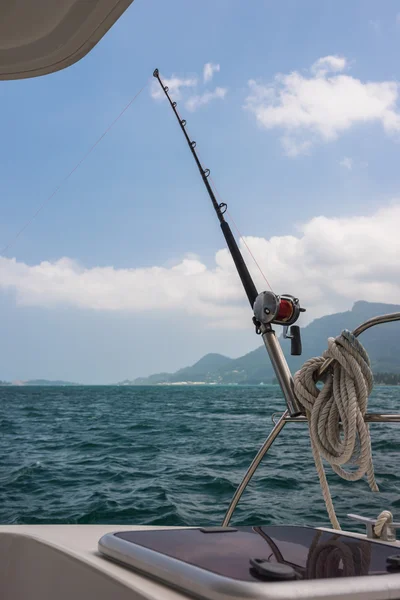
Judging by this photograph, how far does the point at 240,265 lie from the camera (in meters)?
2.05

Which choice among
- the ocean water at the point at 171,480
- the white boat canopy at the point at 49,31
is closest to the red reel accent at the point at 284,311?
the white boat canopy at the point at 49,31

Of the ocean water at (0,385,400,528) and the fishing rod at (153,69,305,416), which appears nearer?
the fishing rod at (153,69,305,416)

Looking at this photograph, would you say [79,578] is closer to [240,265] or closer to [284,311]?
[284,311]

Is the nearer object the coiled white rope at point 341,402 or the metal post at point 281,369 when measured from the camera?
the coiled white rope at point 341,402

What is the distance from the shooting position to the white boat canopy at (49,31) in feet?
4.92

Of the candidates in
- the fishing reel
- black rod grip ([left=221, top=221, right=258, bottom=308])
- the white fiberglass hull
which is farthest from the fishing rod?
the white fiberglass hull

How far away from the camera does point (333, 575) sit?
31.4 inches

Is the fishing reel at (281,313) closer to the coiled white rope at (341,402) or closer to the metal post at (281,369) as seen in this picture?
the metal post at (281,369)

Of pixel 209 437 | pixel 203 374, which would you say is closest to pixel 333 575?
pixel 209 437

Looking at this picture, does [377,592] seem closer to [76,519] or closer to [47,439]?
[76,519]

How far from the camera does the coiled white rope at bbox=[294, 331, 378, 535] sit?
132 cm

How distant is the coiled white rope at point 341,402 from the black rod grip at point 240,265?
0.45m

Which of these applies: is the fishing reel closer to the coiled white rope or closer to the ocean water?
the coiled white rope

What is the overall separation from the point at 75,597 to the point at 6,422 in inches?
697
